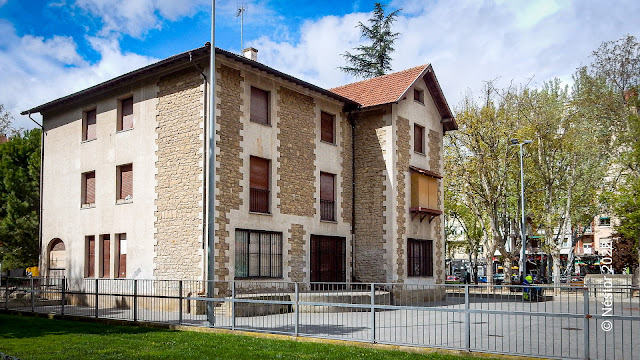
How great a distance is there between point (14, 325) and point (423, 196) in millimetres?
17422

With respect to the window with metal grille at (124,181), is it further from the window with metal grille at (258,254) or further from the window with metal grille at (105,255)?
the window with metal grille at (258,254)

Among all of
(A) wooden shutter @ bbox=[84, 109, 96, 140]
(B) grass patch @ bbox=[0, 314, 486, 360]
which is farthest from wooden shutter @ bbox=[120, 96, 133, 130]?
(B) grass patch @ bbox=[0, 314, 486, 360]

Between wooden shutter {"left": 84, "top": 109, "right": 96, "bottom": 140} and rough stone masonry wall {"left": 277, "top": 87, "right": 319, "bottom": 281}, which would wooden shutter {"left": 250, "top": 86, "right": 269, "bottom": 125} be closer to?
rough stone masonry wall {"left": 277, "top": 87, "right": 319, "bottom": 281}

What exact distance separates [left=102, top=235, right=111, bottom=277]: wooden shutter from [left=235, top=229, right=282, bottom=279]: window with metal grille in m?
5.59

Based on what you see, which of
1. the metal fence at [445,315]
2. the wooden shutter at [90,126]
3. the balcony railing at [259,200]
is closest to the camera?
the metal fence at [445,315]

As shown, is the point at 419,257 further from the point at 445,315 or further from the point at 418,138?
the point at 445,315

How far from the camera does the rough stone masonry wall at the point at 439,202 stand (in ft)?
94.7

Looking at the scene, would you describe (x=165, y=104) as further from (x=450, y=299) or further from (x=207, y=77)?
(x=450, y=299)

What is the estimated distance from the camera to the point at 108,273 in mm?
23156

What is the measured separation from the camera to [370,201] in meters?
26.0

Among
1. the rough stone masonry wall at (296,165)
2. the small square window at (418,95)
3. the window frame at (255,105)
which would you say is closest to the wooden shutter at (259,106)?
the window frame at (255,105)

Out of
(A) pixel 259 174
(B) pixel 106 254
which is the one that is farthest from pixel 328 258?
(B) pixel 106 254

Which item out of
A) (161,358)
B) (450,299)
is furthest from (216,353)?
(450,299)

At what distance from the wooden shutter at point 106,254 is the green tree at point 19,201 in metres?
11.2
